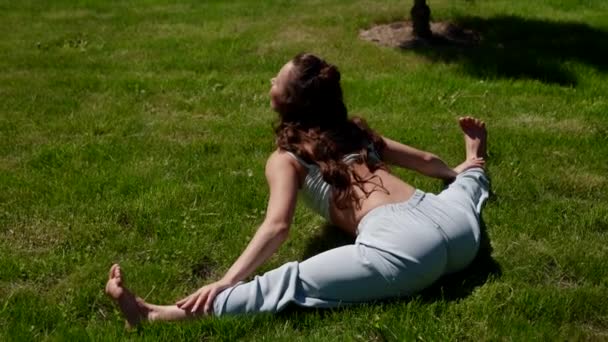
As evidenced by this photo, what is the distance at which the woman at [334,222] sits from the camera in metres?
3.51

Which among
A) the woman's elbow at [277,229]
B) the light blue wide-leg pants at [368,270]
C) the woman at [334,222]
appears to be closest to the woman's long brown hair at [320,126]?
the woman at [334,222]

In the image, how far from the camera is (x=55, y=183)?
5.02 metres

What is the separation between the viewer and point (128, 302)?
3457mm

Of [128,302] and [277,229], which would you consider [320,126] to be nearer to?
[277,229]

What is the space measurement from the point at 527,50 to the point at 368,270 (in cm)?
511

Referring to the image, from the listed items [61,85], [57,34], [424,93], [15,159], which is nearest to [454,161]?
[424,93]

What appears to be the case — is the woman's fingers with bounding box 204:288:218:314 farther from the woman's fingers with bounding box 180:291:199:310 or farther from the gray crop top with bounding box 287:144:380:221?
the gray crop top with bounding box 287:144:380:221

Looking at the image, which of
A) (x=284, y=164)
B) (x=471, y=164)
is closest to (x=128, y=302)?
(x=284, y=164)

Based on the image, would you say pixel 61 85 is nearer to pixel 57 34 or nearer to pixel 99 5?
pixel 57 34

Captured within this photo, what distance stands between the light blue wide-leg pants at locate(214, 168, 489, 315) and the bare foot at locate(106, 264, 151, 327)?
12.3 inches

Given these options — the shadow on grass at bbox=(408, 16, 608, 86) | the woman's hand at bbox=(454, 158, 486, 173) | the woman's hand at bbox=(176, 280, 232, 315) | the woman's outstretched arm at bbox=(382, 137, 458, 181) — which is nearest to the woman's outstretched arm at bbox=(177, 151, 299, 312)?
the woman's hand at bbox=(176, 280, 232, 315)

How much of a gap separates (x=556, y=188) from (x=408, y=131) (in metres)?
1.27

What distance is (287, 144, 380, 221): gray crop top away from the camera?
3.91 metres

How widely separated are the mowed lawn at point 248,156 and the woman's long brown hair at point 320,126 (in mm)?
564
